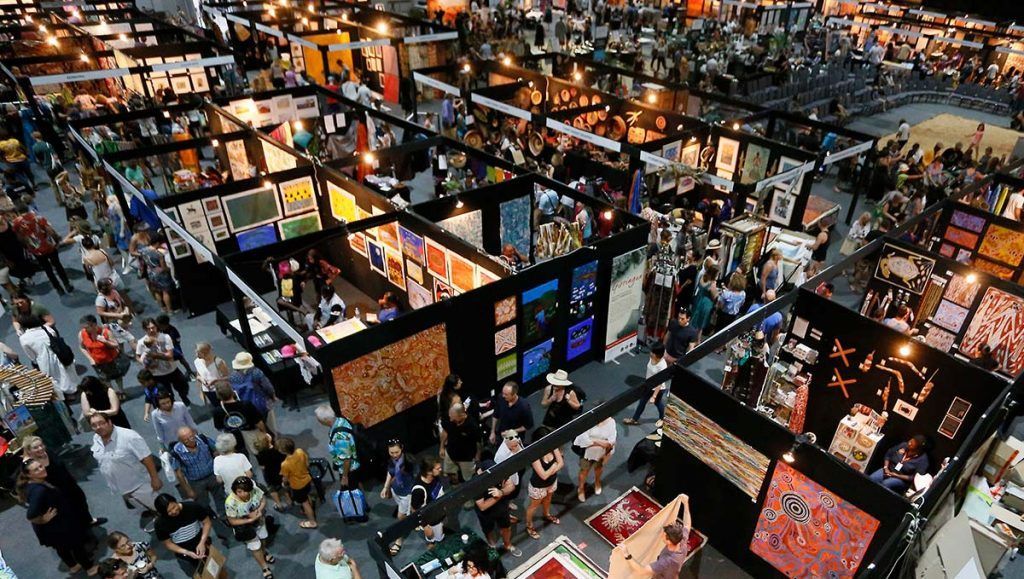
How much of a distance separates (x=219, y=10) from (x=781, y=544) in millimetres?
23653

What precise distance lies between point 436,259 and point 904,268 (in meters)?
5.75

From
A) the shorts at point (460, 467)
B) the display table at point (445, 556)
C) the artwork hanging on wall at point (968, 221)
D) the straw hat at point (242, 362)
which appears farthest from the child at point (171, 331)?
the artwork hanging on wall at point (968, 221)

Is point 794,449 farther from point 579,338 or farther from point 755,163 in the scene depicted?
point 755,163

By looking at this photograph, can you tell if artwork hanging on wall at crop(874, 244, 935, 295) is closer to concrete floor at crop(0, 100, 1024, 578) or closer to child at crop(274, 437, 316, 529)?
concrete floor at crop(0, 100, 1024, 578)

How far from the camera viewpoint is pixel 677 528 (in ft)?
15.0

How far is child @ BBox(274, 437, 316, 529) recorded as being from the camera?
5.20 metres

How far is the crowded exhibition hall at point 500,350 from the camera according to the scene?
4.84 meters

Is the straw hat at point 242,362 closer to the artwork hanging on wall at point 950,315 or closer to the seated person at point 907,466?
the seated person at point 907,466

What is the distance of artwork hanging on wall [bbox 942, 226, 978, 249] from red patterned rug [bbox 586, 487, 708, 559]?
19.8ft

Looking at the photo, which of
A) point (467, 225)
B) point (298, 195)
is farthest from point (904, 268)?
point (298, 195)

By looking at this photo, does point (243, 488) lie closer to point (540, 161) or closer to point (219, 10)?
point (540, 161)

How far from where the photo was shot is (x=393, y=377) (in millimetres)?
6074

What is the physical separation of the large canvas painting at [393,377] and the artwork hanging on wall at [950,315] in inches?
238

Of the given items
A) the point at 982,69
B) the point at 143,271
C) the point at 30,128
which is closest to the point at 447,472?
the point at 143,271
